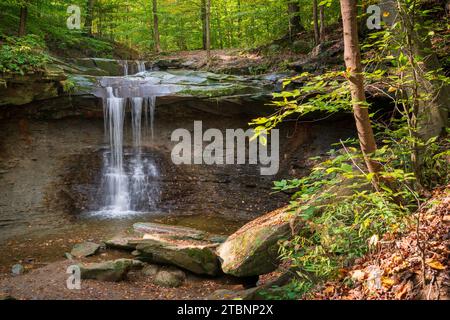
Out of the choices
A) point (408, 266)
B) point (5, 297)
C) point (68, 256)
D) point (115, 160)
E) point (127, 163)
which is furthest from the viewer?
point (127, 163)

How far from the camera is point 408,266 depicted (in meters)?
2.98

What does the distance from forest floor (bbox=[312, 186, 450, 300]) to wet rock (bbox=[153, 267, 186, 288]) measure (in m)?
3.42

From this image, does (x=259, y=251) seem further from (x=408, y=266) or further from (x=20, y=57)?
(x=20, y=57)

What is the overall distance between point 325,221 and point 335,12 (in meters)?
14.9

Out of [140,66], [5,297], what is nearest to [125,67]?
[140,66]

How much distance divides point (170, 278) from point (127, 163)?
6.90 meters

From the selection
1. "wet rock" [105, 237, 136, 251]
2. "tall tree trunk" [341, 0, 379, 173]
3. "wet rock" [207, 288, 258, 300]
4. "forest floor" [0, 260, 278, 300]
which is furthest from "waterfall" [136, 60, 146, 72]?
"tall tree trunk" [341, 0, 379, 173]

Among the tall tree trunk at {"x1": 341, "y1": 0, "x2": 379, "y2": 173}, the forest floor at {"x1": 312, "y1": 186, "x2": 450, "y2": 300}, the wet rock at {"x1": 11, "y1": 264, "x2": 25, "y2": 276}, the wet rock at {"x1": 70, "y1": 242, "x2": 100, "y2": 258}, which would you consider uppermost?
the tall tree trunk at {"x1": 341, "y1": 0, "x2": 379, "y2": 173}

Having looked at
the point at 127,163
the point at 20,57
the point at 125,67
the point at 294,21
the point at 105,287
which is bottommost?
the point at 105,287

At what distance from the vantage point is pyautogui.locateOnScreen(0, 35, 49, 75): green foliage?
9656mm

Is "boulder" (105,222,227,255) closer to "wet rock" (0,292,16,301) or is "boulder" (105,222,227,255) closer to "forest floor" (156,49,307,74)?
"wet rock" (0,292,16,301)

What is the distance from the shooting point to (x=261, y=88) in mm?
11719
